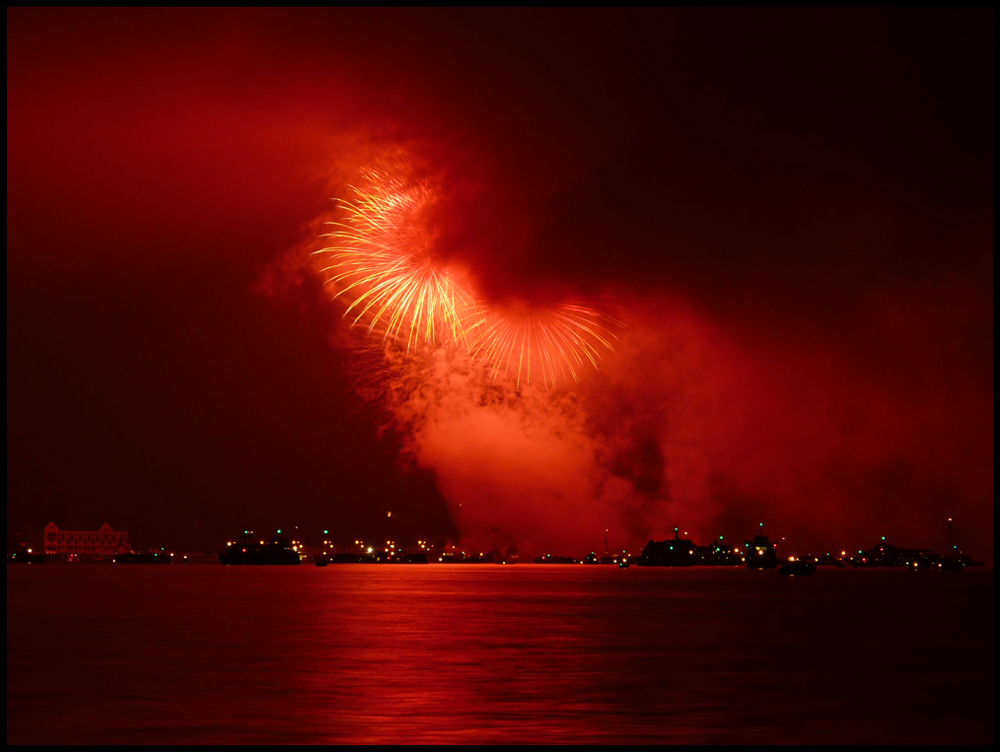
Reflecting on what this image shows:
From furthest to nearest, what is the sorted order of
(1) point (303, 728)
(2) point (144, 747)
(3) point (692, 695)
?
(3) point (692, 695) < (1) point (303, 728) < (2) point (144, 747)

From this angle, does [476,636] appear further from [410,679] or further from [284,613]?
[284,613]

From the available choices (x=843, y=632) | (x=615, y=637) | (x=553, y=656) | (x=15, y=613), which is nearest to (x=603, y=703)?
(x=553, y=656)

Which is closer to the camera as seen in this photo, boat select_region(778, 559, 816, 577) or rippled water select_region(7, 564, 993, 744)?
rippled water select_region(7, 564, 993, 744)

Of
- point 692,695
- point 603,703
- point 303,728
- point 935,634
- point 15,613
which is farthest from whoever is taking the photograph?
point 15,613

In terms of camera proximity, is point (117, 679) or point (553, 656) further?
point (553, 656)

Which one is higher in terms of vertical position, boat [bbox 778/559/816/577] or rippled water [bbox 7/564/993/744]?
boat [bbox 778/559/816/577]

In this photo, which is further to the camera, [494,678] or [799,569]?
[799,569]

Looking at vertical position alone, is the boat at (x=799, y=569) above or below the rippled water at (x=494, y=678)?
above

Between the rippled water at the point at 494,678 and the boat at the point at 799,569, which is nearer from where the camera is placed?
the rippled water at the point at 494,678
